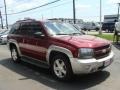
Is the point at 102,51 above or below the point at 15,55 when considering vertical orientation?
above

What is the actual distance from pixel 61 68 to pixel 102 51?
51.7 inches

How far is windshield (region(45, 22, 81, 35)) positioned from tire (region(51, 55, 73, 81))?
1037mm

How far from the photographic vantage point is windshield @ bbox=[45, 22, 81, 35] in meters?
8.55

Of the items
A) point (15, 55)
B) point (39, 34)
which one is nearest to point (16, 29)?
point (15, 55)

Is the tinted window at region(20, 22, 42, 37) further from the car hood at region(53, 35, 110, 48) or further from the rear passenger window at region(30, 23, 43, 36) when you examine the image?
the car hood at region(53, 35, 110, 48)

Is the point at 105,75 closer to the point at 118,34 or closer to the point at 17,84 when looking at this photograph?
the point at 17,84

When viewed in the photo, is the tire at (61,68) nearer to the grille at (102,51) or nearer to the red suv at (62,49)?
the red suv at (62,49)

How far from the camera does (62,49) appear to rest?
7539 millimetres

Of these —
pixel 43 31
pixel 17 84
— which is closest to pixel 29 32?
pixel 43 31

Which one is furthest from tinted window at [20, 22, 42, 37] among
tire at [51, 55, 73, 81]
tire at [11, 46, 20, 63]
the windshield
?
tire at [51, 55, 73, 81]

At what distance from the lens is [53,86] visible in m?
7.35

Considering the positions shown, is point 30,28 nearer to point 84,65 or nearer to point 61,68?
point 61,68

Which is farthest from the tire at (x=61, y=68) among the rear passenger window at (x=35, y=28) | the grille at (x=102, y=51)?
the rear passenger window at (x=35, y=28)

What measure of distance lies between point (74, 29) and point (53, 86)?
2652 millimetres
